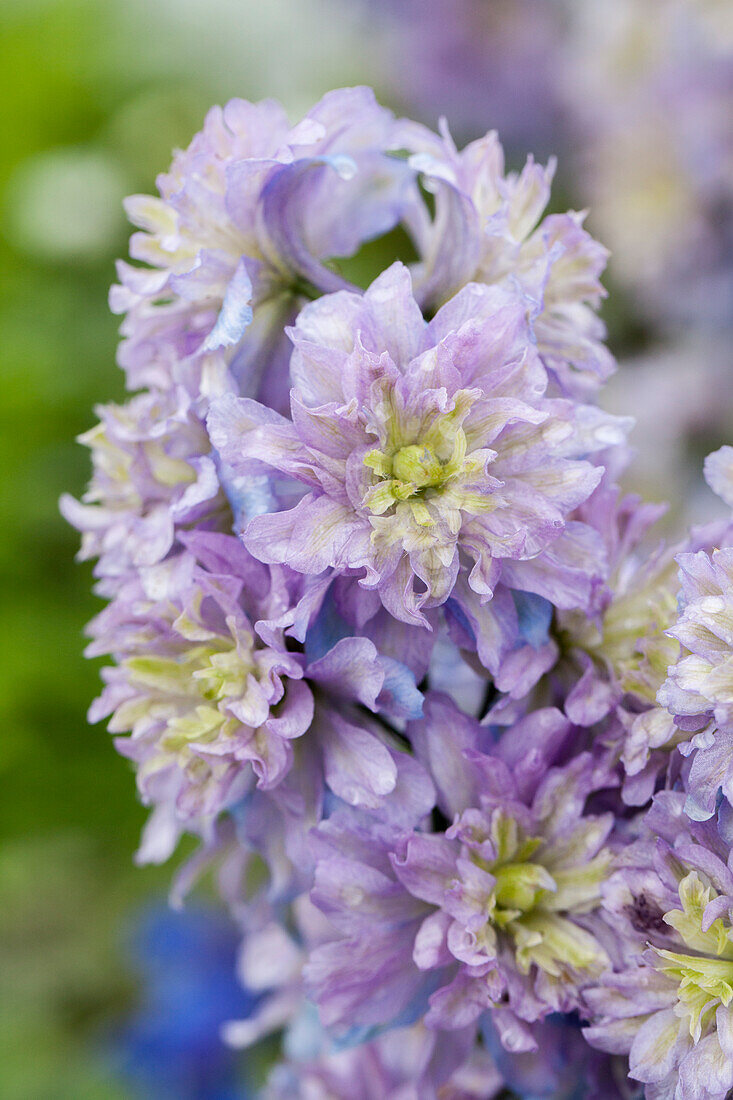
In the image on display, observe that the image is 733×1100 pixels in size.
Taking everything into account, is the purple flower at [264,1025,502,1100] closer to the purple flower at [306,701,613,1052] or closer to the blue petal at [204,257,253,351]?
the purple flower at [306,701,613,1052]

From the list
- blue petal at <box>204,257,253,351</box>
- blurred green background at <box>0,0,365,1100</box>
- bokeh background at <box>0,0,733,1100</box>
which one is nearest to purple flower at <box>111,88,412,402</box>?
blue petal at <box>204,257,253,351</box>

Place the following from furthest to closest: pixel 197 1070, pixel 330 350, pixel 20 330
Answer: pixel 20 330, pixel 197 1070, pixel 330 350

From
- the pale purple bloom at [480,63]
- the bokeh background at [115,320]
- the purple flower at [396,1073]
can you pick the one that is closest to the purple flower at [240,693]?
the purple flower at [396,1073]

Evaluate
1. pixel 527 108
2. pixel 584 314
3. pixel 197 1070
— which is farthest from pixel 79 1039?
pixel 527 108

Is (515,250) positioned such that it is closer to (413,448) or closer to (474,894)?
(413,448)

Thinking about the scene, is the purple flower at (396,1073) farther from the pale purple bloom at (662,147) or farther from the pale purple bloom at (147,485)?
the pale purple bloom at (662,147)

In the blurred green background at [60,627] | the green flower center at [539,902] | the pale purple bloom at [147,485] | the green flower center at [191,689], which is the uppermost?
the pale purple bloom at [147,485]

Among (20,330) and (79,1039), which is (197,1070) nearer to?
(79,1039)
